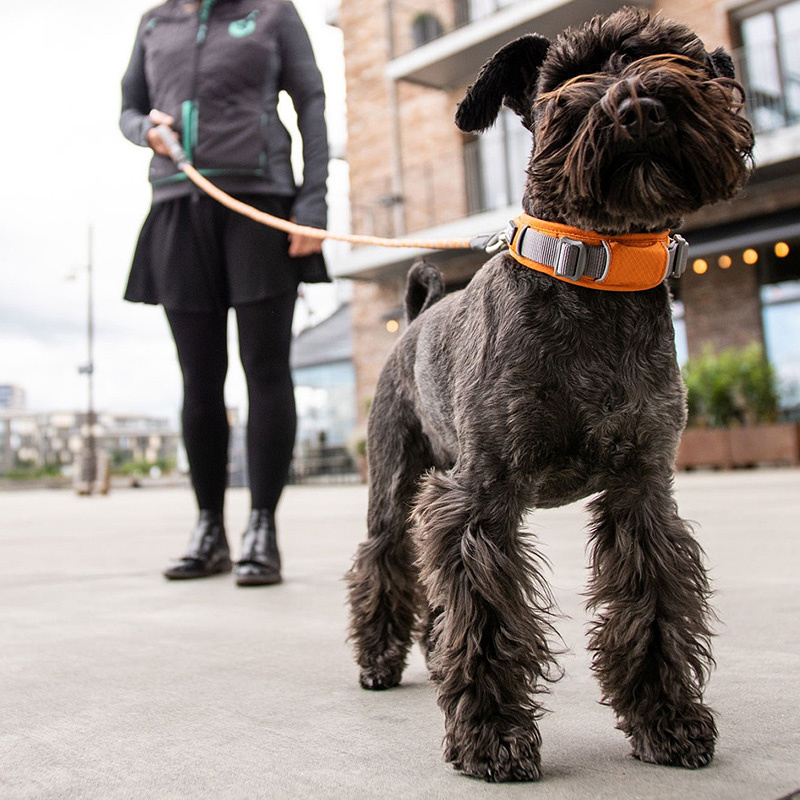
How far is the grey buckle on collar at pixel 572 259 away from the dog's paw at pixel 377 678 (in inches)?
40.8

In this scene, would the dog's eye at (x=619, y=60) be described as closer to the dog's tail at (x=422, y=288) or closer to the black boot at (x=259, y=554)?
the dog's tail at (x=422, y=288)

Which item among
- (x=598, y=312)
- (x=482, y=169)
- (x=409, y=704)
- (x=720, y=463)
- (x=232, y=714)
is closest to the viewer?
(x=598, y=312)

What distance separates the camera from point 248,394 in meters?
3.68

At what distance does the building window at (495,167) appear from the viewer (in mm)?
15023

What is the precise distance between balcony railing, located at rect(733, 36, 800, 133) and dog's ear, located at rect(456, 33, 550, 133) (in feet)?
38.9

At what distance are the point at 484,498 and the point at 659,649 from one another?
1.39 feet

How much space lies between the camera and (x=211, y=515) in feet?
12.5

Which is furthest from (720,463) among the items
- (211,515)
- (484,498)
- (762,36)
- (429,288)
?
(484,498)

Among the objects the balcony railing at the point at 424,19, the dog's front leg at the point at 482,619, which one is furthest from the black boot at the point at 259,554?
the balcony railing at the point at 424,19

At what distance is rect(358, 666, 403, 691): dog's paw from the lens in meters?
2.03

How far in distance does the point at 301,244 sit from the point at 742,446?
10.4m

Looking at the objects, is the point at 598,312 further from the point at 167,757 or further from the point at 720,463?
the point at 720,463

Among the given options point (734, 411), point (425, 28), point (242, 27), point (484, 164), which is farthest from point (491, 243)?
point (425, 28)

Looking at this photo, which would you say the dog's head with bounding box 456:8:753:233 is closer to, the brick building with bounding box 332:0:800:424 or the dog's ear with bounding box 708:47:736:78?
the dog's ear with bounding box 708:47:736:78
